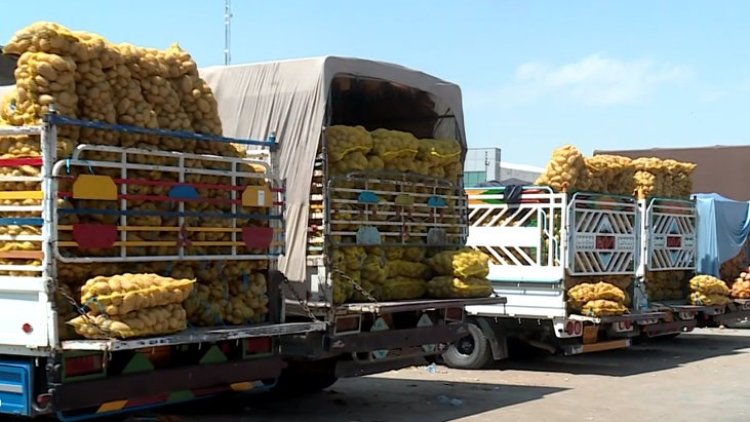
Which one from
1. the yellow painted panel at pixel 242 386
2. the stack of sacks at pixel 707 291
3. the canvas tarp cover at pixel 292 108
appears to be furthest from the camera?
the stack of sacks at pixel 707 291

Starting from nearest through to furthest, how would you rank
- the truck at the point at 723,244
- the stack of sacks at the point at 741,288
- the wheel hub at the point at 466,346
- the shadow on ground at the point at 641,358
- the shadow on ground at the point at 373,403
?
the shadow on ground at the point at 373,403, the wheel hub at the point at 466,346, the shadow on ground at the point at 641,358, the truck at the point at 723,244, the stack of sacks at the point at 741,288

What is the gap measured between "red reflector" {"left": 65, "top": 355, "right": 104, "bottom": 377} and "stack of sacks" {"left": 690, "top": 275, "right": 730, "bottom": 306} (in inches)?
441

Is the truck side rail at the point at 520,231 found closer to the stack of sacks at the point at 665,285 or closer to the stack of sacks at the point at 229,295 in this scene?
the stack of sacks at the point at 665,285

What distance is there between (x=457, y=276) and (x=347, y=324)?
1.70m

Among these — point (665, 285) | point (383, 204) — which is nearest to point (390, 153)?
point (383, 204)

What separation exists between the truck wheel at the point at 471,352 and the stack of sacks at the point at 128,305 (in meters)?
7.04

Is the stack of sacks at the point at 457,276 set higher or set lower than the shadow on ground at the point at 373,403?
higher

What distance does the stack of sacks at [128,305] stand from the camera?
255 inches

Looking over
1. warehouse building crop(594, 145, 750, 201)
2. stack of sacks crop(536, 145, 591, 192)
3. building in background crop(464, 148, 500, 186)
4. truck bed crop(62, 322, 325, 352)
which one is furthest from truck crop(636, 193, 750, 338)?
building in background crop(464, 148, 500, 186)

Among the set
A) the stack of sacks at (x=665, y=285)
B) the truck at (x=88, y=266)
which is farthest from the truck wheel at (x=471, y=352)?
the truck at (x=88, y=266)

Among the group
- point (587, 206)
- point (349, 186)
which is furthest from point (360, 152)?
point (587, 206)

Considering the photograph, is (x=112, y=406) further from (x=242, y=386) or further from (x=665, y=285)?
(x=665, y=285)

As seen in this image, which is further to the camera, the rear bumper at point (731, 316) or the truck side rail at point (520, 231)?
the rear bumper at point (731, 316)

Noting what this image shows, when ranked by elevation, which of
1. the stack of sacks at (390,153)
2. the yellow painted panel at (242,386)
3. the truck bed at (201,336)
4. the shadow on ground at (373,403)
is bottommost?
the shadow on ground at (373,403)
